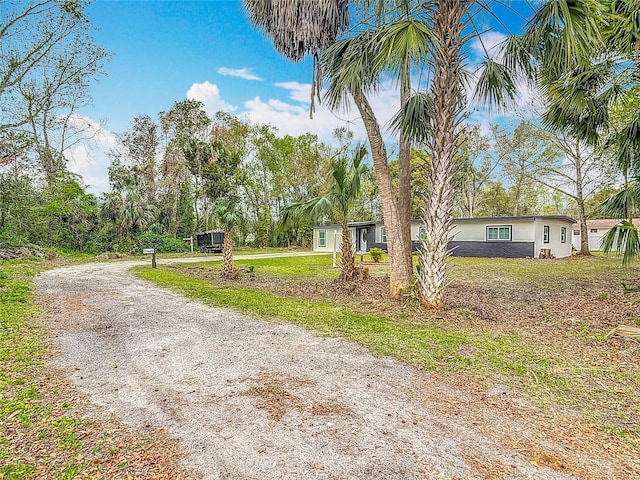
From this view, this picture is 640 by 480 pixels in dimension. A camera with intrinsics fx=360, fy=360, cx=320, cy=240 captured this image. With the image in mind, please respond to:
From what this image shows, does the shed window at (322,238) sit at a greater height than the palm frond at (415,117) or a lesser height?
lesser

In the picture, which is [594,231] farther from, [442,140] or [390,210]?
[442,140]

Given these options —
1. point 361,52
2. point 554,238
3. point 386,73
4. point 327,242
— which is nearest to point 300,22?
point 361,52

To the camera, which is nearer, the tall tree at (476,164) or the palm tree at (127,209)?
the palm tree at (127,209)

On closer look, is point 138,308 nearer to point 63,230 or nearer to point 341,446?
point 341,446

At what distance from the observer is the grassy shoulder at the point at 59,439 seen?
79.8 inches

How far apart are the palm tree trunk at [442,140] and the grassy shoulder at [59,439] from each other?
484cm

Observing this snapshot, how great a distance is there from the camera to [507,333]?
4984 mm

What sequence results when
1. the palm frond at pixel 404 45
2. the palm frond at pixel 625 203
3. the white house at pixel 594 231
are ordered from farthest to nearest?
the white house at pixel 594 231 < the palm frond at pixel 625 203 < the palm frond at pixel 404 45

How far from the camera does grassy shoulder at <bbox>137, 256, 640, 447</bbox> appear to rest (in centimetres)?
313

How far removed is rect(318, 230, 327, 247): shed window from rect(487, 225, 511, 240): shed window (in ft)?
35.7

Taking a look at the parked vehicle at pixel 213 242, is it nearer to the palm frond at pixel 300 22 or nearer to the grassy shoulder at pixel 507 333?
the grassy shoulder at pixel 507 333

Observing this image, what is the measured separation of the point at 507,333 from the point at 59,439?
5.03m

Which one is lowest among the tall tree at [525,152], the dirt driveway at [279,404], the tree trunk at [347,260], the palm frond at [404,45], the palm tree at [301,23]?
the dirt driveway at [279,404]

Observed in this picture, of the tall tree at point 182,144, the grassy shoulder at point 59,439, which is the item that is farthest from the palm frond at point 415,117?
the tall tree at point 182,144
